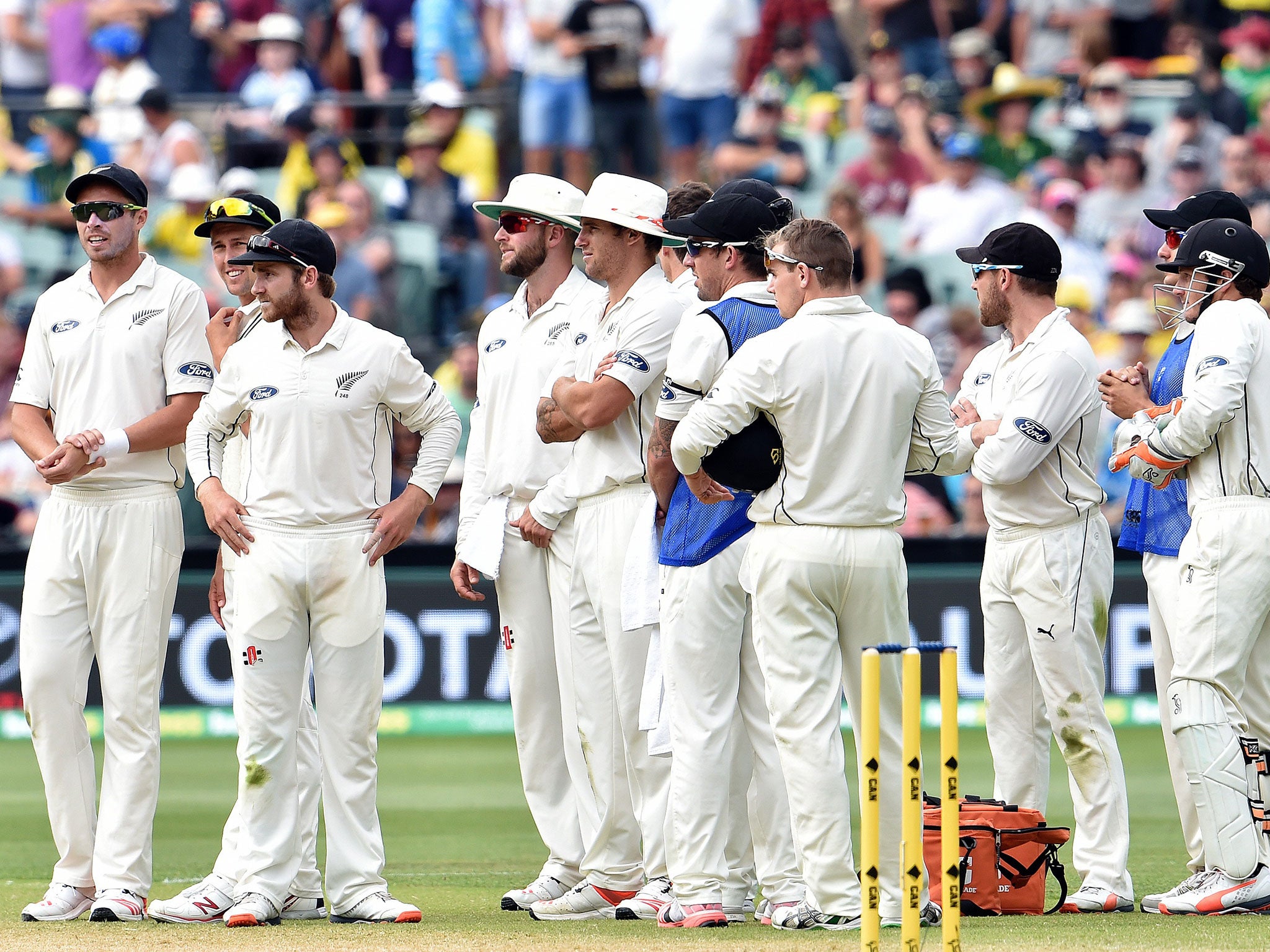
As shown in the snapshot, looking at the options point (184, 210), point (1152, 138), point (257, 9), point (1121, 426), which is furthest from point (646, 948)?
point (257, 9)

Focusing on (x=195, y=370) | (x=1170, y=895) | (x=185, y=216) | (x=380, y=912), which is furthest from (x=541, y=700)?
(x=185, y=216)

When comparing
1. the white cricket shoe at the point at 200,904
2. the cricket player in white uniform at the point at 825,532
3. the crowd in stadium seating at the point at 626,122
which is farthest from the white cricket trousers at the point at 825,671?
the crowd in stadium seating at the point at 626,122

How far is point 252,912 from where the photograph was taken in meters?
6.96

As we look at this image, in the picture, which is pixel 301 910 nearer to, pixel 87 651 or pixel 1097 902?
pixel 87 651

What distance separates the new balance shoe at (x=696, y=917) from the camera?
6.77 meters

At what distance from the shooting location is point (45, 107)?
1834 centimetres

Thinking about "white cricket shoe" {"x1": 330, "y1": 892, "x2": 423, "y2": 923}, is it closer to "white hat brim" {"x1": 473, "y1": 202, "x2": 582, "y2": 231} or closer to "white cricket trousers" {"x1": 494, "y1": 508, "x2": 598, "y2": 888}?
"white cricket trousers" {"x1": 494, "y1": 508, "x2": 598, "y2": 888}

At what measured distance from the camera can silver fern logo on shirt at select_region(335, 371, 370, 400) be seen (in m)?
7.24

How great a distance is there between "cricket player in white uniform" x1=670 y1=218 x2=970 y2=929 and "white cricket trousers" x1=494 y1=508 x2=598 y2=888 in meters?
1.38

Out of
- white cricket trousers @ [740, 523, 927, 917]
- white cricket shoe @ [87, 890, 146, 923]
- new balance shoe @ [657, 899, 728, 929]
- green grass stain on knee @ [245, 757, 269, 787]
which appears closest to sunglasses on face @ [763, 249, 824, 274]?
white cricket trousers @ [740, 523, 927, 917]

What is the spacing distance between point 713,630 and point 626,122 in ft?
38.1

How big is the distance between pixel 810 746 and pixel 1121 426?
1.96 metres

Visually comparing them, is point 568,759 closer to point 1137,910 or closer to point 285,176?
point 1137,910

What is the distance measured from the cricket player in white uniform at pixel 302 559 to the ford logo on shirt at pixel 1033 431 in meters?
2.42
